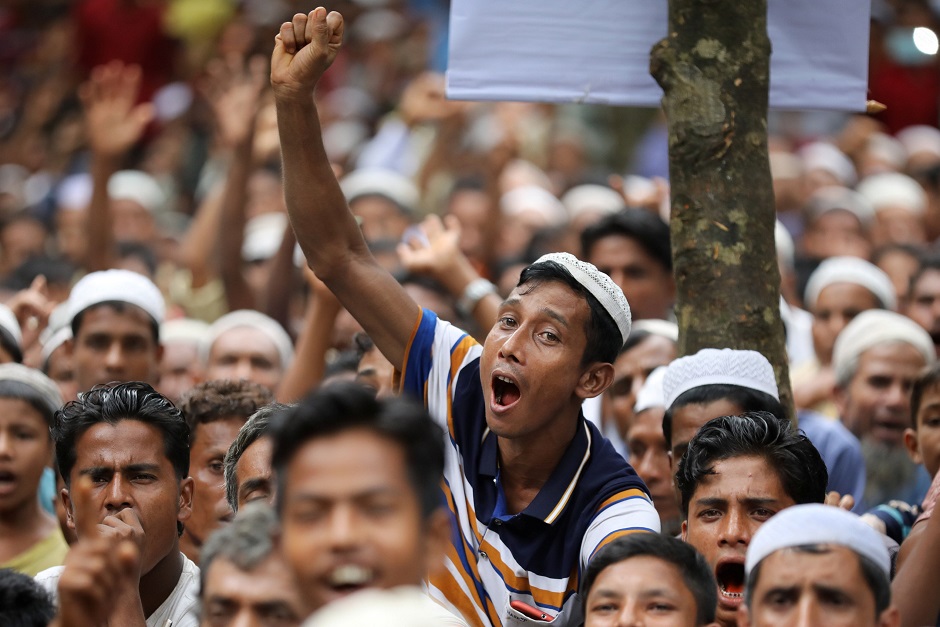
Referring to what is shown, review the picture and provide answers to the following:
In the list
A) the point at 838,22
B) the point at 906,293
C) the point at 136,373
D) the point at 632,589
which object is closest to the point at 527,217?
the point at 906,293

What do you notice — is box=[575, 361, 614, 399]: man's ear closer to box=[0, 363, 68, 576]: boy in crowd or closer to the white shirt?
the white shirt

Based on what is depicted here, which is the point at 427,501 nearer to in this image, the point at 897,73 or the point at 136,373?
the point at 136,373

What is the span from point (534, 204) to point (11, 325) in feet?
17.9

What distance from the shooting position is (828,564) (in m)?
3.32

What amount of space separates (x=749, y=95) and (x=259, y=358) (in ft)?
10.6

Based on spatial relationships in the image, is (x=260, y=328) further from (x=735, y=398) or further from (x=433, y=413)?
(x=735, y=398)

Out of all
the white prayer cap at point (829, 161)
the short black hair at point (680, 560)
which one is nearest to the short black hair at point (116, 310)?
the short black hair at point (680, 560)

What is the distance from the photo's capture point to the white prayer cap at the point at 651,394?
18.5ft

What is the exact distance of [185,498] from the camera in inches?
188

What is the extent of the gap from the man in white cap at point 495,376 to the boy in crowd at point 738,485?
0.60ft

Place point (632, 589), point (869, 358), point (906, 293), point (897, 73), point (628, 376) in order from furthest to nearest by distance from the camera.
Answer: point (897, 73), point (906, 293), point (869, 358), point (628, 376), point (632, 589)

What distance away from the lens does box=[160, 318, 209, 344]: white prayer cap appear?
7.97 meters

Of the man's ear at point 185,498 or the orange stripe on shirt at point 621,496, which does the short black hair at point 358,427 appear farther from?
the man's ear at point 185,498

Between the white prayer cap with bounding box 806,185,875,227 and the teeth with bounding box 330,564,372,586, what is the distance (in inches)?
324
